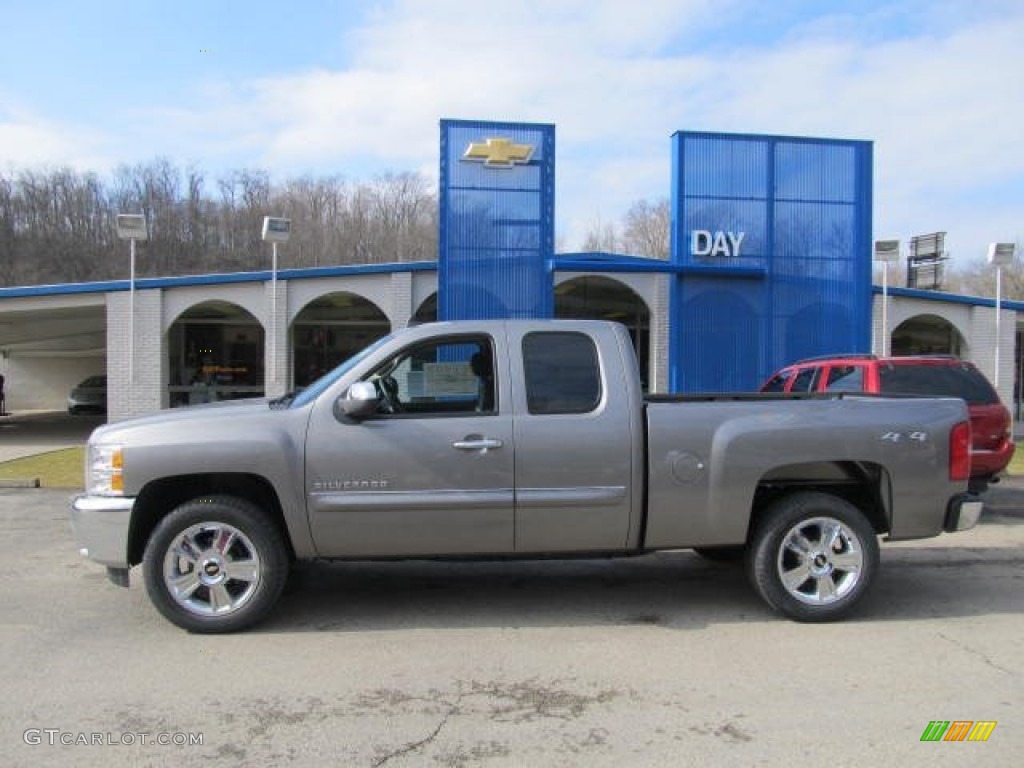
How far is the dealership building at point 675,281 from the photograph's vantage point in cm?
1495

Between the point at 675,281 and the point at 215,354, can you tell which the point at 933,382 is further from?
the point at 215,354

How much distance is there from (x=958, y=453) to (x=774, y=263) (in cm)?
1163

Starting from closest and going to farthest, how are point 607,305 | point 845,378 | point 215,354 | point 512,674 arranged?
point 512,674
point 845,378
point 215,354
point 607,305

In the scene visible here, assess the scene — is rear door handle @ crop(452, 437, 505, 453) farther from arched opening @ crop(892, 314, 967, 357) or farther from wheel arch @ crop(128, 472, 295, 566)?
arched opening @ crop(892, 314, 967, 357)

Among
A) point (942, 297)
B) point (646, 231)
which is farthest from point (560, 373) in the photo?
point (646, 231)

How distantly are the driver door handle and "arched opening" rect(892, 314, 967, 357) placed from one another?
2143 centimetres

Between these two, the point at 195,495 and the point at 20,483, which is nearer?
the point at 195,495

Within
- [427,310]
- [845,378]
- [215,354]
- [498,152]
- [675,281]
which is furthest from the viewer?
[215,354]

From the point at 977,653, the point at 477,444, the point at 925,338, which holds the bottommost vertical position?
the point at 977,653

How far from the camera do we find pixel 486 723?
3926 millimetres

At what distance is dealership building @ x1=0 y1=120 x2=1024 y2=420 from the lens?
49.1 ft

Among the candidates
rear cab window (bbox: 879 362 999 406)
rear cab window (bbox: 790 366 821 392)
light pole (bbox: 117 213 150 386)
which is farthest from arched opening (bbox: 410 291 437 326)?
rear cab window (bbox: 879 362 999 406)

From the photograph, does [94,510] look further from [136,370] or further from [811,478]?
[136,370]

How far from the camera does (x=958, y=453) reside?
5594 mm
